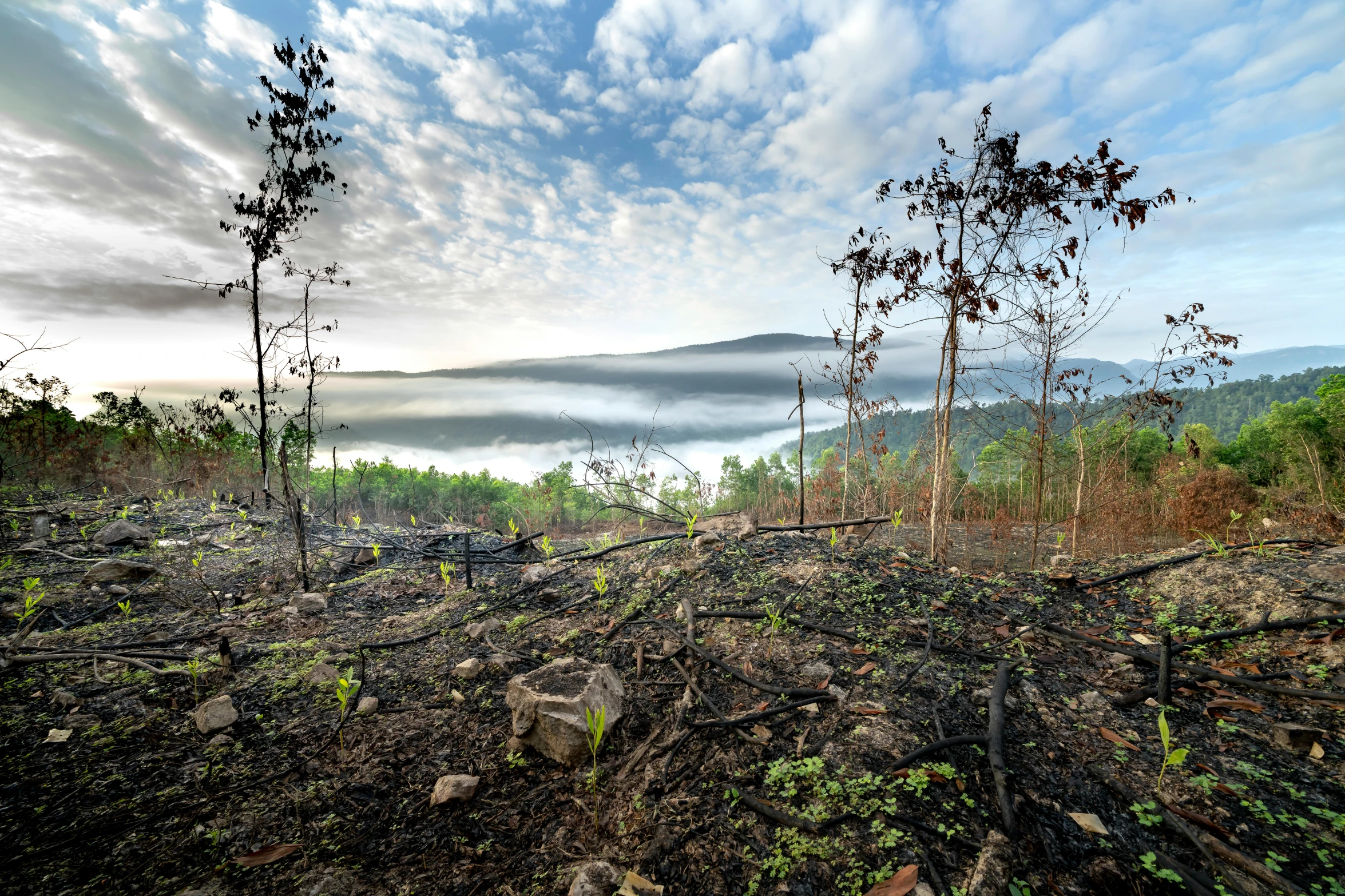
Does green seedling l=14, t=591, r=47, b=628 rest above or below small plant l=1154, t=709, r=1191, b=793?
below

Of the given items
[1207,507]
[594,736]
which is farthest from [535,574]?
[1207,507]

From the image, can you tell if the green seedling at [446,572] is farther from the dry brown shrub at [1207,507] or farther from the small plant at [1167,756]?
the dry brown shrub at [1207,507]

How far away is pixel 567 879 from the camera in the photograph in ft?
5.88

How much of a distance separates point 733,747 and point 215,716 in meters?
2.93

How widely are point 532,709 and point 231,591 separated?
17.7 feet

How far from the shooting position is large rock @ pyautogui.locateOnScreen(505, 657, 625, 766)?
2387mm

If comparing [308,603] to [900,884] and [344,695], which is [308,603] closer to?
[344,695]

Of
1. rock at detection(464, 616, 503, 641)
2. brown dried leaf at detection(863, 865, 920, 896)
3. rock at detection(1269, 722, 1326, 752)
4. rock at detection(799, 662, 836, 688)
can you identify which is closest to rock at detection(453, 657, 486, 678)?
rock at detection(464, 616, 503, 641)

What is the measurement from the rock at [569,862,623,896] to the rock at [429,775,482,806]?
0.74 m

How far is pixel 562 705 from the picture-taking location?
242cm

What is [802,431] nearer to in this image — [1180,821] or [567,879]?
[1180,821]

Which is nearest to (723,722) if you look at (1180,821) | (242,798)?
(1180,821)

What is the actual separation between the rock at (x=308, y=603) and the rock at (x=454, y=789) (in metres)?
3.60

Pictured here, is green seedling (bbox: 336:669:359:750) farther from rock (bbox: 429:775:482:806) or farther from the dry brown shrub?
the dry brown shrub
